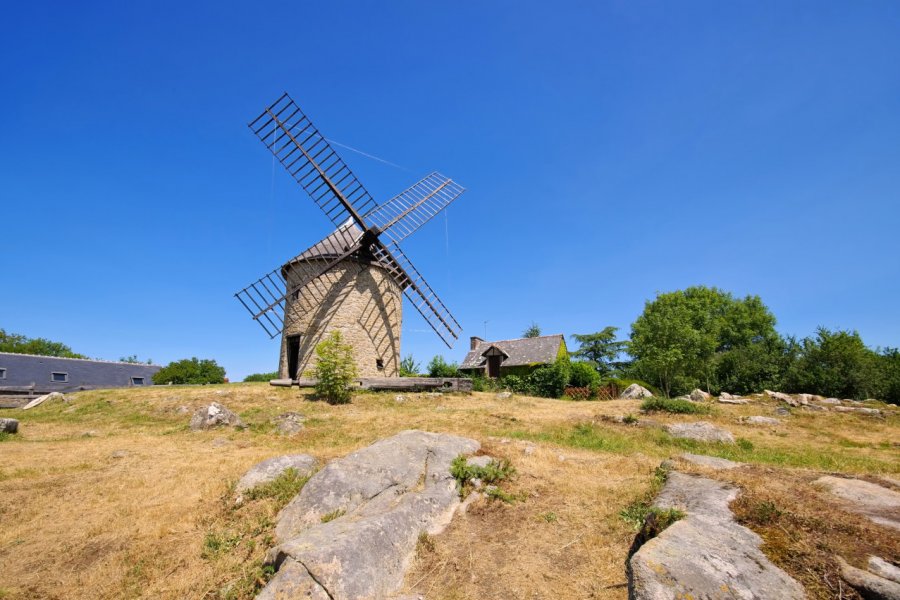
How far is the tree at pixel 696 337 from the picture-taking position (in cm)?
2936

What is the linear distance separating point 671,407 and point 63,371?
43.9 m

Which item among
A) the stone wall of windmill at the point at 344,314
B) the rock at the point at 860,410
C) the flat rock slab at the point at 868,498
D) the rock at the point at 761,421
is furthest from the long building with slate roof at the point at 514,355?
the flat rock slab at the point at 868,498

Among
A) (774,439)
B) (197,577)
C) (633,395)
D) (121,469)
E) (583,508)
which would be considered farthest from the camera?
(633,395)

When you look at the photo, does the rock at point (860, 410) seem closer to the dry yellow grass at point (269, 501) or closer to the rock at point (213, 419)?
the dry yellow grass at point (269, 501)

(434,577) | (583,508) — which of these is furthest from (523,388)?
(434,577)

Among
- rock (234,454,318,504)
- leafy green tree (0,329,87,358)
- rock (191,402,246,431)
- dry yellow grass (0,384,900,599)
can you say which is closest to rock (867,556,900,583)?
dry yellow grass (0,384,900,599)

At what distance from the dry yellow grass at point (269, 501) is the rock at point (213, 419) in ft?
2.32

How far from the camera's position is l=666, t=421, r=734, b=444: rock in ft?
39.8

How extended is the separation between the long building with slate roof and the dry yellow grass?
1921cm

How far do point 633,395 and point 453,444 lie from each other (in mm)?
19311

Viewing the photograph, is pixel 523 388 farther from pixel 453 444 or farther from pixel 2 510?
pixel 2 510

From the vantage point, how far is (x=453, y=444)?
29.6 ft

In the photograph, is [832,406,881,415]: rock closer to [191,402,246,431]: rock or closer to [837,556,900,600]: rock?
[837,556,900,600]: rock

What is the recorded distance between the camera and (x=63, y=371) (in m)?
34.0
